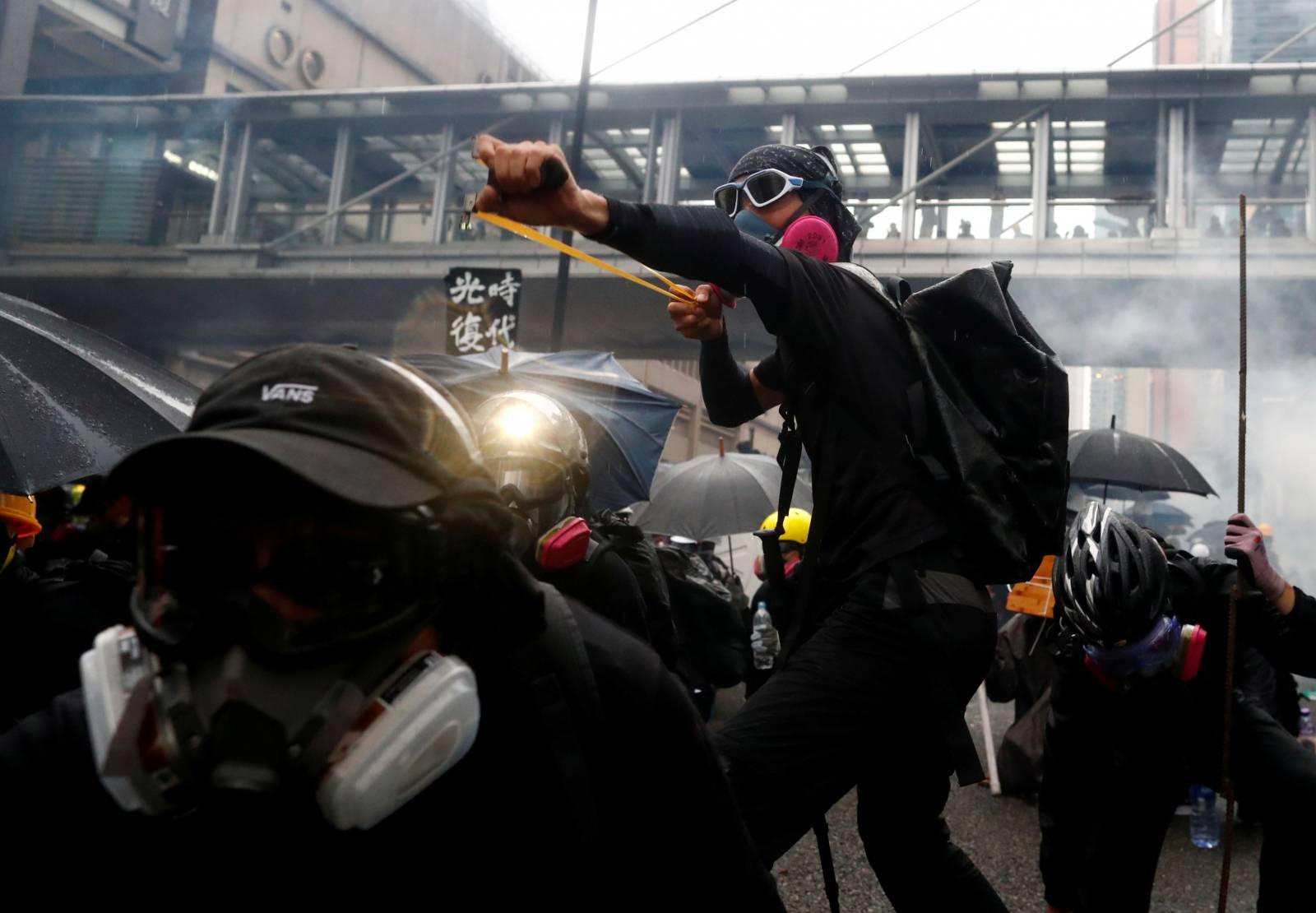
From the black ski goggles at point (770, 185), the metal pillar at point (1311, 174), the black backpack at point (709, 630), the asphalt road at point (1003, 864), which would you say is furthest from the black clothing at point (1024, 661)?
the metal pillar at point (1311, 174)

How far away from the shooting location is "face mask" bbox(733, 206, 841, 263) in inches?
99.1

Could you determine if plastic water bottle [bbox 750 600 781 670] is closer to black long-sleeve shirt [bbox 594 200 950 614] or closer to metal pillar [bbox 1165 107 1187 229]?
black long-sleeve shirt [bbox 594 200 950 614]

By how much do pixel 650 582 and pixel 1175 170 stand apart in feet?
65.3

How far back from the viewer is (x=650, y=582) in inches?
139

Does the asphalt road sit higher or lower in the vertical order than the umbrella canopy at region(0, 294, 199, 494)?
lower

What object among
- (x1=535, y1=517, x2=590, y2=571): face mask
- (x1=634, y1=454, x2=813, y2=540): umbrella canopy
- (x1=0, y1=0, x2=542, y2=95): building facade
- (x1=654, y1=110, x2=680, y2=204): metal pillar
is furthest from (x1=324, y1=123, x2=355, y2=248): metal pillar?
(x1=535, y1=517, x2=590, y2=571): face mask

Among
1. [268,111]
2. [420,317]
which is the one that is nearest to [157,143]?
[268,111]

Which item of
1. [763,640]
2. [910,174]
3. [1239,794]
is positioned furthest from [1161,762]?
[910,174]

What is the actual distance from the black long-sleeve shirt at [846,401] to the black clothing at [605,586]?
2.86 ft

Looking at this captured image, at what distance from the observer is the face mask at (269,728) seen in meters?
1.05

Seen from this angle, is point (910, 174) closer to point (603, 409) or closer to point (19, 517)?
point (603, 409)

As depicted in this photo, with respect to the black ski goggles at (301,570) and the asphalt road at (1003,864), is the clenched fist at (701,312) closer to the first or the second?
the black ski goggles at (301,570)

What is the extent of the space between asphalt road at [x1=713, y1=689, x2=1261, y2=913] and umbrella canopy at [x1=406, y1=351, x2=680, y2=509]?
2.37 m

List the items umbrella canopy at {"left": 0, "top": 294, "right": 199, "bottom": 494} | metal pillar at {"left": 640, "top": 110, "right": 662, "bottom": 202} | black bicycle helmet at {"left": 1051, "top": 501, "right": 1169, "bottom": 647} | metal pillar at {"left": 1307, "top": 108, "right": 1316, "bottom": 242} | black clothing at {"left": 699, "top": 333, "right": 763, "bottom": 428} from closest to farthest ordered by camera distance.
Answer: black clothing at {"left": 699, "top": 333, "right": 763, "bottom": 428} < umbrella canopy at {"left": 0, "top": 294, "right": 199, "bottom": 494} < black bicycle helmet at {"left": 1051, "top": 501, "right": 1169, "bottom": 647} < metal pillar at {"left": 1307, "top": 108, "right": 1316, "bottom": 242} < metal pillar at {"left": 640, "top": 110, "right": 662, "bottom": 202}
